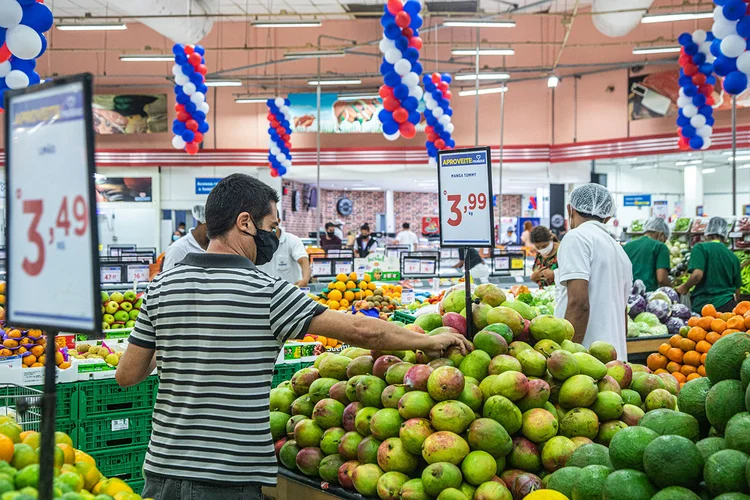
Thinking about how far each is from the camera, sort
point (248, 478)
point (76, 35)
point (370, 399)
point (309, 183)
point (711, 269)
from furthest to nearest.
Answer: point (309, 183)
point (76, 35)
point (711, 269)
point (370, 399)
point (248, 478)

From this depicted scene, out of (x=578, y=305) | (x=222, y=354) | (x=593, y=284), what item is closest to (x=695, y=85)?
(x=593, y=284)

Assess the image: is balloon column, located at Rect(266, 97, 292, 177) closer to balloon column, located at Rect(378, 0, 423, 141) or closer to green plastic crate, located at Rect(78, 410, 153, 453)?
balloon column, located at Rect(378, 0, 423, 141)

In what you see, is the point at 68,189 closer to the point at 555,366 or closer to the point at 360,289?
the point at 555,366

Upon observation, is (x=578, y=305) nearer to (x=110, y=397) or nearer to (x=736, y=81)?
(x=110, y=397)

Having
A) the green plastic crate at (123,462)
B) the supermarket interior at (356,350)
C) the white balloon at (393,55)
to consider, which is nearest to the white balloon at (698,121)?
the supermarket interior at (356,350)

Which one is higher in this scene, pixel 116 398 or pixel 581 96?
pixel 581 96

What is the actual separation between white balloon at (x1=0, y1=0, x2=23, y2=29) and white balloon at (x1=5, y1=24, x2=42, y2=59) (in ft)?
0.20

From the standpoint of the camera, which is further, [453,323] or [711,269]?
[711,269]

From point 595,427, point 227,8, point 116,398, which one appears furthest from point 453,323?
point 227,8

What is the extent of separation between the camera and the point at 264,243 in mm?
2297

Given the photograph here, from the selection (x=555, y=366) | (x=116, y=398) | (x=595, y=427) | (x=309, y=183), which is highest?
(x=309, y=183)

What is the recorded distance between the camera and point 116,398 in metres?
4.00

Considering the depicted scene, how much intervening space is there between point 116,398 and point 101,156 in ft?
53.1

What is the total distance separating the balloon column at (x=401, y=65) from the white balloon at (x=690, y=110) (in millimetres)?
4442
